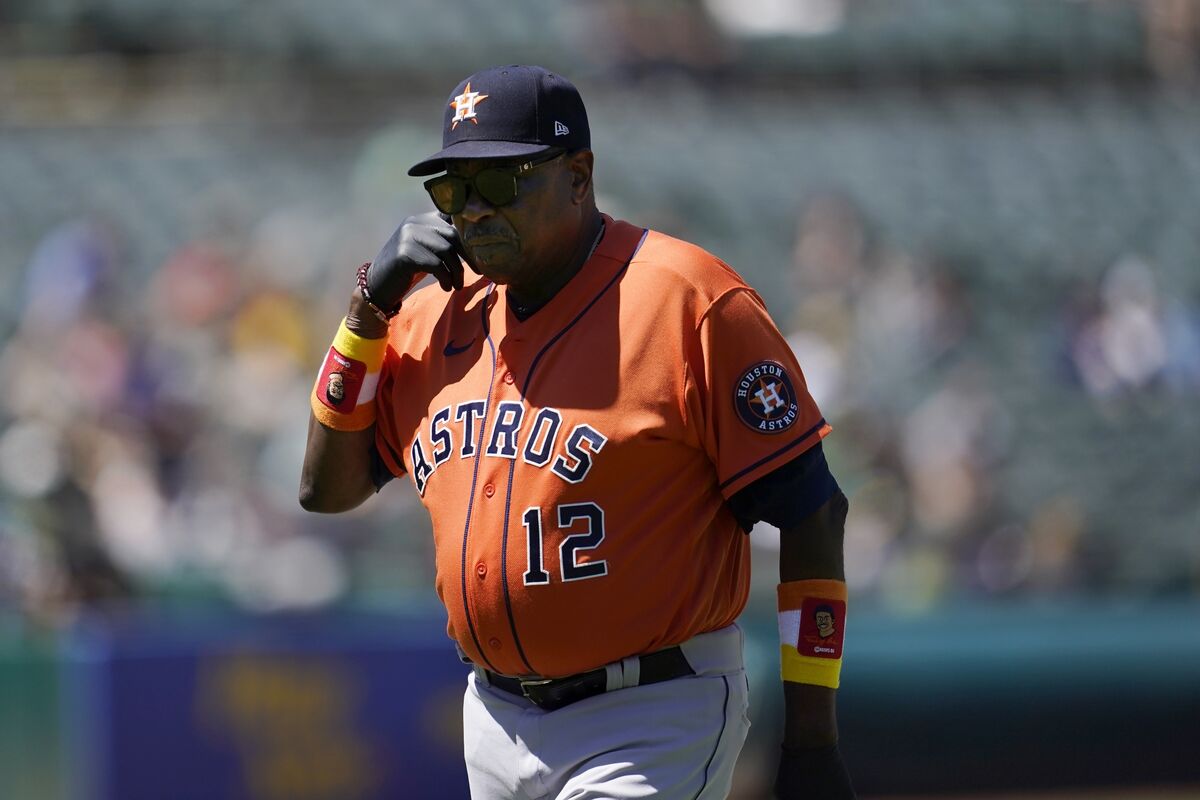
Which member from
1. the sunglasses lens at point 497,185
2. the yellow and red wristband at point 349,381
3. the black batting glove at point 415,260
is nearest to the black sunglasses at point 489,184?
the sunglasses lens at point 497,185

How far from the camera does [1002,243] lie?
1007cm

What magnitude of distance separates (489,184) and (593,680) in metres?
0.88

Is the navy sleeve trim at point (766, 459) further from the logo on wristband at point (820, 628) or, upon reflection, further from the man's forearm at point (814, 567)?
the logo on wristband at point (820, 628)

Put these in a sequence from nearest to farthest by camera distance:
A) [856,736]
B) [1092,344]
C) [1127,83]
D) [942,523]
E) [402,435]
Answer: [402,435] < [856,736] < [942,523] < [1092,344] < [1127,83]

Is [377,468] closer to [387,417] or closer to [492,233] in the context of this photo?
[387,417]

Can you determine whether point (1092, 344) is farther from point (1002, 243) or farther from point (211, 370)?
point (211, 370)

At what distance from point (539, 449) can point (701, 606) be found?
392mm

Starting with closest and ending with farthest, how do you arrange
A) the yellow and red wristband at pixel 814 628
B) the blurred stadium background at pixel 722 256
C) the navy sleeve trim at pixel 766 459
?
the navy sleeve trim at pixel 766 459, the yellow and red wristband at pixel 814 628, the blurred stadium background at pixel 722 256

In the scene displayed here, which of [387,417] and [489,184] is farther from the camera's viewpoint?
[387,417]

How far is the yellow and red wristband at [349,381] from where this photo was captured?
309 cm

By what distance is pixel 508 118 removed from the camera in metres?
2.80

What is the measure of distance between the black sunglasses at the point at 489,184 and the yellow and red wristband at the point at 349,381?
0.39 meters

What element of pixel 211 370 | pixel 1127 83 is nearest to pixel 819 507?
pixel 211 370

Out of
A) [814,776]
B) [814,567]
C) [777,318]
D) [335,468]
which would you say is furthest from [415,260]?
[777,318]
